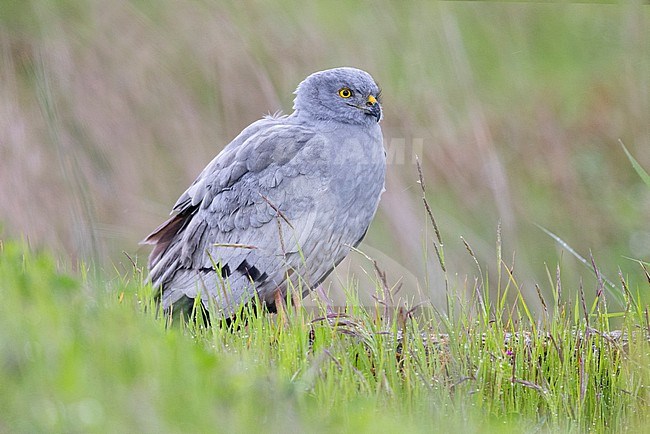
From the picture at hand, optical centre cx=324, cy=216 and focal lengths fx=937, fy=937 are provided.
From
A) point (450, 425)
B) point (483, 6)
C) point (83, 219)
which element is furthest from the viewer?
point (483, 6)

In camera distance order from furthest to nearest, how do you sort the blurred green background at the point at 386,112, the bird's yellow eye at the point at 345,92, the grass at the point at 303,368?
the blurred green background at the point at 386,112, the bird's yellow eye at the point at 345,92, the grass at the point at 303,368

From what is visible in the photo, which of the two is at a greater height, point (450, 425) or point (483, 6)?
point (483, 6)

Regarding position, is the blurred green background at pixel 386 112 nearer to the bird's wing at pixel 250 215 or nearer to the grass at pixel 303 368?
the bird's wing at pixel 250 215

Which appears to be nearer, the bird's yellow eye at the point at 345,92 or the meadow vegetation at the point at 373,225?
the meadow vegetation at the point at 373,225

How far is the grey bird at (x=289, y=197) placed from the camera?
306 cm

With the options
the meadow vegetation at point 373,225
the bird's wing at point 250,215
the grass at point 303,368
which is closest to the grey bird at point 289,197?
the bird's wing at point 250,215

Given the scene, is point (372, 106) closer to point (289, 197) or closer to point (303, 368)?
point (289, 197)

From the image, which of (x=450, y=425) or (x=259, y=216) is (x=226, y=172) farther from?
(x=450, y=425)

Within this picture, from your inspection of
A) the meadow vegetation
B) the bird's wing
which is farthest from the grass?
the bird's wing

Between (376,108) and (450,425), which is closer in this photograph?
(450,425)

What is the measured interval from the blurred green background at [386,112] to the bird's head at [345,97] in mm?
658

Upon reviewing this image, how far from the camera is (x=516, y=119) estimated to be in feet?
15.8

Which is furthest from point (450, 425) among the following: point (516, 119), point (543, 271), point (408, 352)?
point (516, 119)

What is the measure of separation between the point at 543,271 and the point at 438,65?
106 cm
